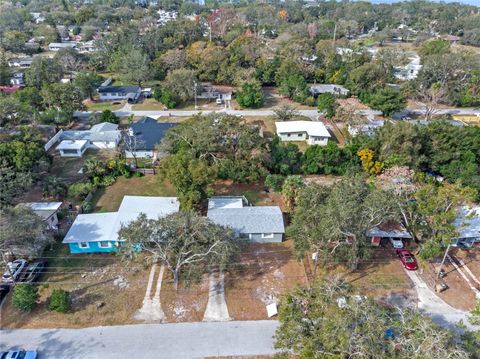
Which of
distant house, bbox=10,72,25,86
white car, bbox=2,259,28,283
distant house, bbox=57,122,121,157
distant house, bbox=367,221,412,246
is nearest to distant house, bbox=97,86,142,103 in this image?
distant house, bbox=10,72,25,86

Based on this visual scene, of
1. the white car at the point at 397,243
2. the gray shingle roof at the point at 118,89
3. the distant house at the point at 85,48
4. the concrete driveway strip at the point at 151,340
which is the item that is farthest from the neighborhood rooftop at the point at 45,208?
the distant house at the point at 85,48

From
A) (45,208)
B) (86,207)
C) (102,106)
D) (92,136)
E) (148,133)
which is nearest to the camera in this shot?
(45,208)

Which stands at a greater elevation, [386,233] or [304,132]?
[386,233]

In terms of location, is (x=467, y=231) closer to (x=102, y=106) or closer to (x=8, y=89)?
(x=102, y=106)

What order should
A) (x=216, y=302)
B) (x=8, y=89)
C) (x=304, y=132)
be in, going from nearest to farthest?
1. (x=216, y=302)
2. (x=304, y=132)
3. (x=8, y=89)

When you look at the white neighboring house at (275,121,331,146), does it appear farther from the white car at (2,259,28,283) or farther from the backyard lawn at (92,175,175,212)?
the white car at (2,259,28,283)

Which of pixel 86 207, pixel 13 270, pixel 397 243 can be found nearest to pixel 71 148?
pixel 86 207

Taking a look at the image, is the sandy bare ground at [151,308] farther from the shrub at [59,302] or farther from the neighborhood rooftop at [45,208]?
the neighborhood rooftop at [45,208]
